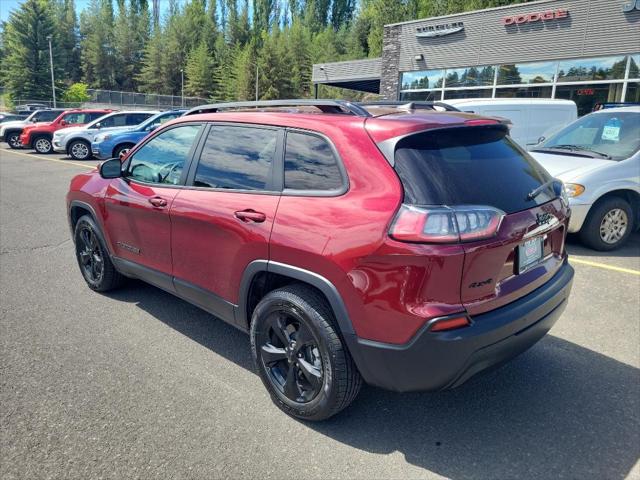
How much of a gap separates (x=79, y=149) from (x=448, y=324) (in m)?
17.7

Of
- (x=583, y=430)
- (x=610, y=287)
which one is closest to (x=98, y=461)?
(x=583, y=430)

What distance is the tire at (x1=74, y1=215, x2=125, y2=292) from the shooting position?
4531 millimetres

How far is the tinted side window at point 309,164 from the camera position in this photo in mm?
2666

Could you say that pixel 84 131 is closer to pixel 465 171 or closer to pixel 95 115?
pixel 95 115

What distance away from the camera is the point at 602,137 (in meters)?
6.69

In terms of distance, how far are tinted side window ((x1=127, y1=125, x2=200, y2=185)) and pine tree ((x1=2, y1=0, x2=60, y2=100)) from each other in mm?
60669

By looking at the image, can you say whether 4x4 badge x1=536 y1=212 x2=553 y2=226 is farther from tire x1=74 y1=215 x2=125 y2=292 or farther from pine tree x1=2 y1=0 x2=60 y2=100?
pine tree x1=2 y1=0 x2=60 y2=100

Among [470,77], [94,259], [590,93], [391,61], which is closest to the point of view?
[94,259]

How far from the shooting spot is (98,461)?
98.3 inches

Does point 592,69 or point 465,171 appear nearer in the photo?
point 465,171

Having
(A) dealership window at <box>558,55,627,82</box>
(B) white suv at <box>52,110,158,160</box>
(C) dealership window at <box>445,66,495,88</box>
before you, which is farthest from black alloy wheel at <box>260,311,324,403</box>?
(C) dealership window at <box>445,66,495,88</box>

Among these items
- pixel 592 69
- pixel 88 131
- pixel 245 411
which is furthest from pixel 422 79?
pixel 245 411

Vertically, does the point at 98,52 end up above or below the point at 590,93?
above

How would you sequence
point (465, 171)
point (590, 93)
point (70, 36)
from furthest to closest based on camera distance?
1. point (70, 36)
2. point (590, 93)
3. point (465, 171)
